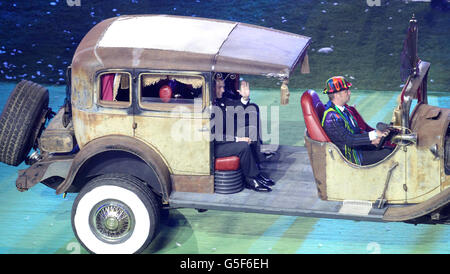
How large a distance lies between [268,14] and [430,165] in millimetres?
11219

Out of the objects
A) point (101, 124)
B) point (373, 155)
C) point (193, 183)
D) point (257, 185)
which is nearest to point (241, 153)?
point (257, 185)

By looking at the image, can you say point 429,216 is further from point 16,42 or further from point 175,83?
point 16,42

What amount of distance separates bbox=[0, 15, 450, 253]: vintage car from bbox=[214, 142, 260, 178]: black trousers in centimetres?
8

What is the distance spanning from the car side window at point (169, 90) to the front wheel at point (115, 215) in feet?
2.90

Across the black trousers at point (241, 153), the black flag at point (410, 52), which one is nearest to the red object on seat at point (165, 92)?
the black trousers at point (241, 153)

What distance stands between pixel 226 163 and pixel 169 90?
1.04m

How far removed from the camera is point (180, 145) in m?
6.53

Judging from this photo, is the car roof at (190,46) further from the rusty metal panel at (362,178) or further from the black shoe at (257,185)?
the black shoe at (257,185)

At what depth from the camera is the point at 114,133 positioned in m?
6.66

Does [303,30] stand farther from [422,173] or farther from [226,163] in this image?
[422,173]

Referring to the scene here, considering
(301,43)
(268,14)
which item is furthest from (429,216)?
(268,14)

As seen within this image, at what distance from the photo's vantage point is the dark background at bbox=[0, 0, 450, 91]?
1438 centimetres

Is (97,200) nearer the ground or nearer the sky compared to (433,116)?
nearer the ground

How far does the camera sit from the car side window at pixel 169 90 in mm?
6488
